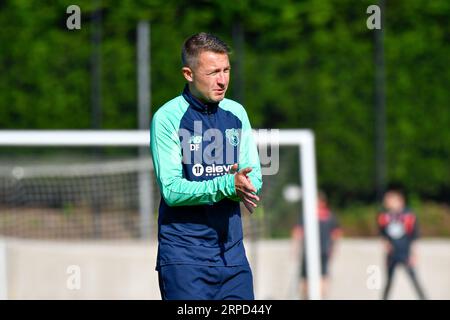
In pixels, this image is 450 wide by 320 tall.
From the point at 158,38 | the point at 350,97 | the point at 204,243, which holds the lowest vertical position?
the point at 204,243

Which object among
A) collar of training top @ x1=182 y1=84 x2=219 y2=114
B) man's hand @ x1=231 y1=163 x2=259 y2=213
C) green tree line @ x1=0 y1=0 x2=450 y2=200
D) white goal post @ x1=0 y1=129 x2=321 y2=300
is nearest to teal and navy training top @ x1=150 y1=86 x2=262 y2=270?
collar of training top @ x1=182 y1=84 x2=219 y2=114

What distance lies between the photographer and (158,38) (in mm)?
12758

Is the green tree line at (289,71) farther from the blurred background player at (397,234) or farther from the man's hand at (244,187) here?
the man's hand at (244,187)

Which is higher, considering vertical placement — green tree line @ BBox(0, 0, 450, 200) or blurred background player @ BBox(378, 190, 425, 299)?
green tree line @ BBox(0, 0, 450, 200)

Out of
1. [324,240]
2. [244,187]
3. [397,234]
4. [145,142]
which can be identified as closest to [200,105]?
[244,187]

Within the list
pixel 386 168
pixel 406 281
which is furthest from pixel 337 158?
pixel 406 281

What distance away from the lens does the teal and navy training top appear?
420cm

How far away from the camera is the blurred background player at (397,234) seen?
36.2ft

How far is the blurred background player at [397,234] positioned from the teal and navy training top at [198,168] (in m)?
6.97

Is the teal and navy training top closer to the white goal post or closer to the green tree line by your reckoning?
the white goal post

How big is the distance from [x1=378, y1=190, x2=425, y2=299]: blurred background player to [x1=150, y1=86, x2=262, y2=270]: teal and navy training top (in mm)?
6968
